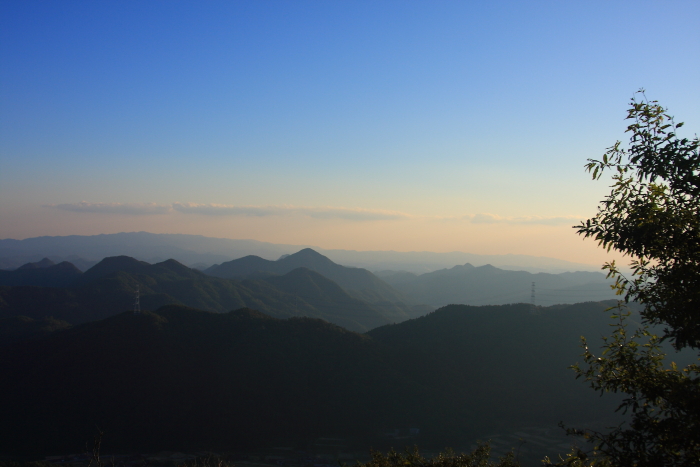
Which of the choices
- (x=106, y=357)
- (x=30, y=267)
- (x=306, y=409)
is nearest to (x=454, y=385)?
(x=306, y=409)

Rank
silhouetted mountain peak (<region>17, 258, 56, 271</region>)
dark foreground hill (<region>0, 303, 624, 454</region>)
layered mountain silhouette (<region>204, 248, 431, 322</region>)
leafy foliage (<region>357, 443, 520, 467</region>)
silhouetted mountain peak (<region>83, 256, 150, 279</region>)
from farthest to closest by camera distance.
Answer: layered mountain silhouette (<region>204, 248, 431, 322</region>) < silhouetted mountain peak (<region>17, 258, 56, 271</region>) < silhouetted mountain peak (<region>83, 256, 150, 279</region>) < dark foreground hill (<region>0, 303, 624, 454</region>) < leafy foliage (<region>357, 443, 520, 467</region>)

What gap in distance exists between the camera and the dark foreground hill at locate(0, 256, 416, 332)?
73.1 m

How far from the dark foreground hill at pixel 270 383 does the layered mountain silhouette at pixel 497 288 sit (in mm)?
89209

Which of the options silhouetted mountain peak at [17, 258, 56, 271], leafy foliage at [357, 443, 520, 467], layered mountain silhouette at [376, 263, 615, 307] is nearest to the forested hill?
layered mountain silhouette at [376, 263, 615, 307]

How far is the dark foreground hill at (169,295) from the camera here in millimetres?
73062

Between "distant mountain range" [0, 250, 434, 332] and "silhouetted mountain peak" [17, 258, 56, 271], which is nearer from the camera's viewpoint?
"distant mountain range" [0, 250, 434, 332]

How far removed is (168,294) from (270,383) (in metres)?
52.3

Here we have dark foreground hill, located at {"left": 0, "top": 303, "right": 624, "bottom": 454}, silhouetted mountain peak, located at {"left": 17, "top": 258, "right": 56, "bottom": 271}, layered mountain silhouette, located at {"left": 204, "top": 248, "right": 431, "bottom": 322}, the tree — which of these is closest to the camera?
the tree

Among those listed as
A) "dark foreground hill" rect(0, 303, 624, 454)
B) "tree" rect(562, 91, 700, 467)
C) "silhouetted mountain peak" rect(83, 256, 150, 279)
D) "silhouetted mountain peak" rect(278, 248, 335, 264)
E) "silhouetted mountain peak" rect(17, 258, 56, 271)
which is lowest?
"dark foreground hill" rect(0, 303, 624, 454)

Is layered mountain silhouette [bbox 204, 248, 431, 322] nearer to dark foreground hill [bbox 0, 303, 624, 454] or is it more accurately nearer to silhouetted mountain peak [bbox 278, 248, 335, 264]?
silhouetted mountain peak [bbox 278, 248, 335, 264]

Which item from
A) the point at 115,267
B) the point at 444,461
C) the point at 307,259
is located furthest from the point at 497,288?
the point at 444,461

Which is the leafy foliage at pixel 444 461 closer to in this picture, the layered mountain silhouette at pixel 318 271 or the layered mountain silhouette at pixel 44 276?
the layered mountain silhouette at pixel 44 276

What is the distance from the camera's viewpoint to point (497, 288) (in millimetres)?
157750

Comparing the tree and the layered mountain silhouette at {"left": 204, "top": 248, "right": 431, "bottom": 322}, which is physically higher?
the tree
